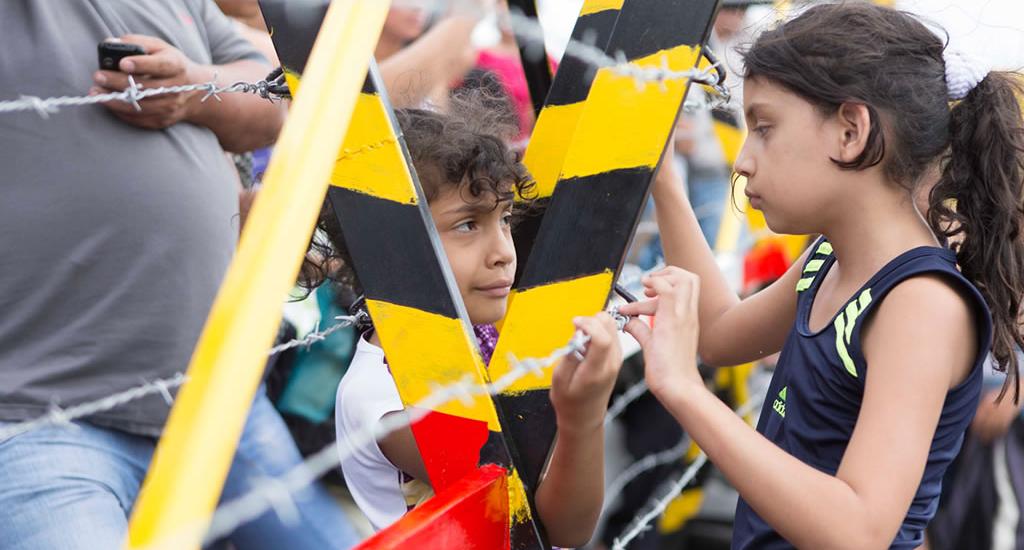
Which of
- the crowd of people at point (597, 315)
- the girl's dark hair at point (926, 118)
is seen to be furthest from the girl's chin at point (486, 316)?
the girl's dark hair at point (926, 118)

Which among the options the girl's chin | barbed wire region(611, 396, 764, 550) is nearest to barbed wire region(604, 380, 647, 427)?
barbed wire region(611, 396, 764, 550)

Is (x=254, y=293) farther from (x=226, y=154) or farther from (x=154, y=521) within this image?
(x=226, y=154)

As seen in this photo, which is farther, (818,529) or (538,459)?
(538,459)

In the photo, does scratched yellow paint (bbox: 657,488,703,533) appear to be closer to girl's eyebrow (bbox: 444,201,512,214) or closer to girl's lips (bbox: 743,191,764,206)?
girl's eyebrow (bbox: 444,201,512,214)

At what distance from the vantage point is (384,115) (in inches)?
50.2

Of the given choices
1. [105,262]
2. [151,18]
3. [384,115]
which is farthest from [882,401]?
[151,18]

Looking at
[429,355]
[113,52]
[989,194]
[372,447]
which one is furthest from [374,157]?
[989,194]

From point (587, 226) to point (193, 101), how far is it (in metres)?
0.94

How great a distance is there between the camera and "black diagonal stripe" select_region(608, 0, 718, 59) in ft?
4.31

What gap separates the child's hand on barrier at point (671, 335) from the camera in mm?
1278

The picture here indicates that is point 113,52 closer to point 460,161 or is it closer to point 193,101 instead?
point 193,101

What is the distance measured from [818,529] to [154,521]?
766mm

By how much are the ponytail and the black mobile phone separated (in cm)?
125

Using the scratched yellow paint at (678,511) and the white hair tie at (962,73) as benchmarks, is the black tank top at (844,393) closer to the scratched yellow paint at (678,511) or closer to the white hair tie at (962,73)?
the white hair tie at (962,73)
